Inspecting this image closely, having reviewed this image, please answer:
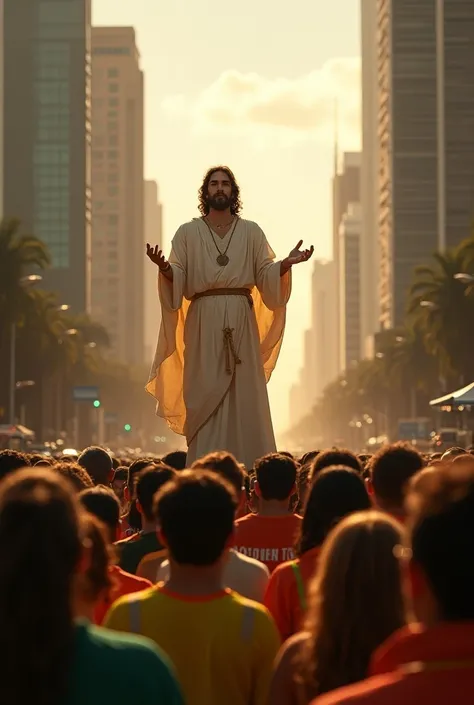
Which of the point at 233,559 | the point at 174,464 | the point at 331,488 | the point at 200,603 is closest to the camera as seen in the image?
the point at 200,603

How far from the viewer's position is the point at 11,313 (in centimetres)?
7625

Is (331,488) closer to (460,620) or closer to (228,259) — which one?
(460,620)

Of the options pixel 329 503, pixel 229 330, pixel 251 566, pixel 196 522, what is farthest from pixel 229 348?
pixel 196 522

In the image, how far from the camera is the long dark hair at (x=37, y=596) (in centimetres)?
368

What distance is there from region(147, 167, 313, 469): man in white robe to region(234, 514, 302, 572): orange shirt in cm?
856

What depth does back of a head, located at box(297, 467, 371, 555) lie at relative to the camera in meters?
6.57

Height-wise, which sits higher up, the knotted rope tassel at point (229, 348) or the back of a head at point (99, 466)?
the knotted rope tassel at point (229, 348)

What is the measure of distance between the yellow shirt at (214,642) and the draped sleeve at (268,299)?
1210 cm

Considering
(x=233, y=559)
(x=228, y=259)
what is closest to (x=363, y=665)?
(x=233, y=559)

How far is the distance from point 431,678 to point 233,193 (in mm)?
14146

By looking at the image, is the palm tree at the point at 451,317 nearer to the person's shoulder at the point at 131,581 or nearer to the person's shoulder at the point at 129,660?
the person's shoulder at the point at 131,581

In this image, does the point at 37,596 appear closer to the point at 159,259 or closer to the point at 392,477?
the point at 392,477

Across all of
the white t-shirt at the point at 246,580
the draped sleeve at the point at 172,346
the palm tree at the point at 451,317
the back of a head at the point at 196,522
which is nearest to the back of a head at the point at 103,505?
the white t-shirt at the point at 246,580

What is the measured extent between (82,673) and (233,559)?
11.5 feet
